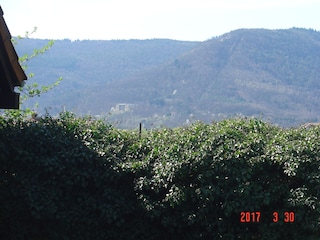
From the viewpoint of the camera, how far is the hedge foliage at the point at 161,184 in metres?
7.56

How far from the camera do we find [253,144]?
7957 millimetres

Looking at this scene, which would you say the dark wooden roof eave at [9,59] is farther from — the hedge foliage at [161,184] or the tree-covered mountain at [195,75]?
the tree-covered mountain at [195,75]

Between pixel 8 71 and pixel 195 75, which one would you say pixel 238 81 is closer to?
pixel 195 75

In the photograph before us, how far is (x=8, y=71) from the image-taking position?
759cm

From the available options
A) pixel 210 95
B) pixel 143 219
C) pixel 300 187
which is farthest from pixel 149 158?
pixel 210 95

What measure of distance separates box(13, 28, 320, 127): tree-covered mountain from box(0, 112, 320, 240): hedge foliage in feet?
213

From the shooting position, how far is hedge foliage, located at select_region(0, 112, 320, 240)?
7562 mm


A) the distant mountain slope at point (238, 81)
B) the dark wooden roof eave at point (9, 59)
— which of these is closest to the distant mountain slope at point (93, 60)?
the distant mountain slope at point (238, 81)

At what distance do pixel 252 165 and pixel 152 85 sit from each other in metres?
85.3
